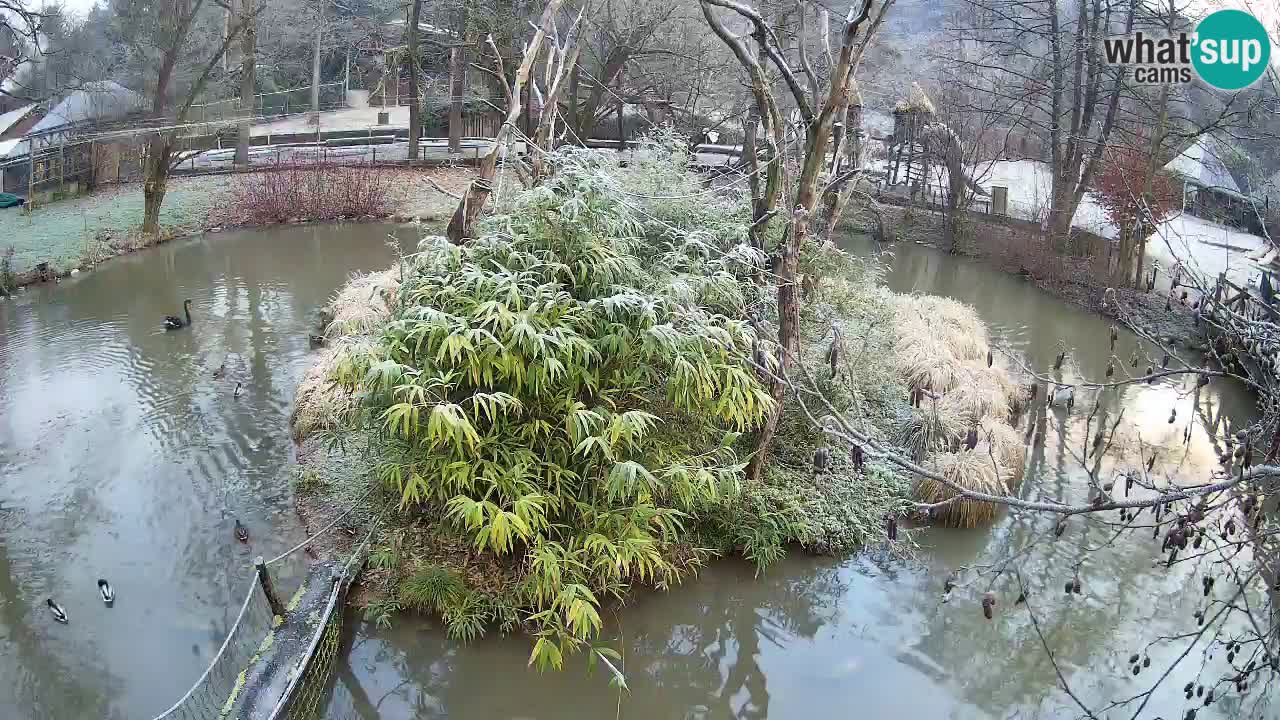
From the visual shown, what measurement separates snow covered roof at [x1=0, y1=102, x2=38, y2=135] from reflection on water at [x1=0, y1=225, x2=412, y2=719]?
5.91 meters

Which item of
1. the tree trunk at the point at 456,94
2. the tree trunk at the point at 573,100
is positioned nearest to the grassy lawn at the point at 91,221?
the tree trunk at the point at 456,94

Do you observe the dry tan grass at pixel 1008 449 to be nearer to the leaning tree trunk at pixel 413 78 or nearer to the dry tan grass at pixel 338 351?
the dry tan grass at pixel 338 351

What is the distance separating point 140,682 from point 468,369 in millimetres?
2374

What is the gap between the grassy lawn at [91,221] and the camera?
12250 millimetres

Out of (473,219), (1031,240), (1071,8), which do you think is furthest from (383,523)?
(1071,8)

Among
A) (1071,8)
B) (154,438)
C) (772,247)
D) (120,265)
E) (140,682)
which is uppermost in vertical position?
(1071,8)

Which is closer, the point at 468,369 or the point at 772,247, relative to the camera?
the point at 468,369

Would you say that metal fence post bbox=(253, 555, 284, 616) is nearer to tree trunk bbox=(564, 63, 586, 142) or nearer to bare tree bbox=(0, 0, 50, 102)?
bare tree bbox=(0, 0, 50, 102)

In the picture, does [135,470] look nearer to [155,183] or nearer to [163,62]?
[155,183]

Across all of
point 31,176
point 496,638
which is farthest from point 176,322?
point 31,176

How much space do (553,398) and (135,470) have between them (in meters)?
3.84

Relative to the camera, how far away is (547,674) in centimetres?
518

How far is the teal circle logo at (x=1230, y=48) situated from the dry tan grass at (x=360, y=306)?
7292 mm

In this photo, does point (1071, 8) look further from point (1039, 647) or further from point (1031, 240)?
point (1039, 647)
